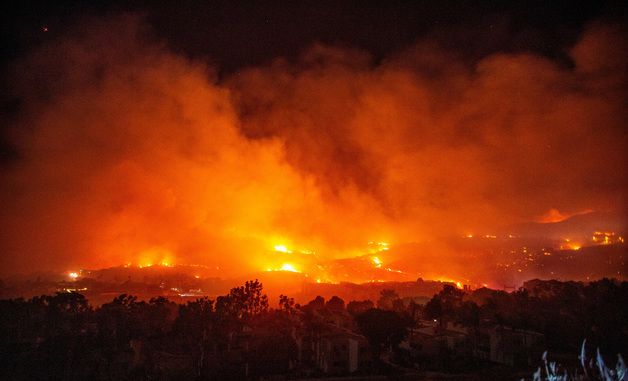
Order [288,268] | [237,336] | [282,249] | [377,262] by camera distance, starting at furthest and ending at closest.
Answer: [377,262]
[282,249]
[288,268]
[237,336]

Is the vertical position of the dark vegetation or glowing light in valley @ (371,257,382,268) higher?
glowing light in valley @ (371,257,382,268)

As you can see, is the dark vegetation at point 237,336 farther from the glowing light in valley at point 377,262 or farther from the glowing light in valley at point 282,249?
the glowing light in valley at point 377,262

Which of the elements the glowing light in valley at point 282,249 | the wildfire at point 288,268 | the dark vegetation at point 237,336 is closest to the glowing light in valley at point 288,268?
the wildfire at point 288,268

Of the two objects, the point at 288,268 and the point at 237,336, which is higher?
the point at 288,268

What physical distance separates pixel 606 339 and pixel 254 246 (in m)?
35.4

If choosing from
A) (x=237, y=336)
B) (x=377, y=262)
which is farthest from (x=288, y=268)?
(x=237, y=336)

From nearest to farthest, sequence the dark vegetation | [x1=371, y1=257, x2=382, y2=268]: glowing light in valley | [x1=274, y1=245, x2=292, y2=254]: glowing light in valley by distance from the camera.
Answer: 1. the dark vegetation
2. [x1=274, y1=245, x2=292, y2=254]: glowing light in valley
3. [x1=371, y1=257, x2=382, y2=268]: glowing light in valley

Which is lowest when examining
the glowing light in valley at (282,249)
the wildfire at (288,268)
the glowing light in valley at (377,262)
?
the wildfire at (288,268)

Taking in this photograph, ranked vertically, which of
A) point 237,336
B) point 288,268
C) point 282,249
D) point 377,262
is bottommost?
point 237,336

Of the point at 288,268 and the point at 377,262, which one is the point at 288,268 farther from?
the point at 377,262

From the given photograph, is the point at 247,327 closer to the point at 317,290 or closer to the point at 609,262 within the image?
the point at 317,290

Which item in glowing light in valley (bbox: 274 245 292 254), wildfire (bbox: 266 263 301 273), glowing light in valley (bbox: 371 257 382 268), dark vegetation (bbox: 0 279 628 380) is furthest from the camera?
glowing light in valley (bbox: 371 257 382 268)

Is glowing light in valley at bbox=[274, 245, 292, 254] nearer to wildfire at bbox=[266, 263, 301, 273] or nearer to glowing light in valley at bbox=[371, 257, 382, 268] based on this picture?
wildfire at bbox=[266, 263, 301, 273]

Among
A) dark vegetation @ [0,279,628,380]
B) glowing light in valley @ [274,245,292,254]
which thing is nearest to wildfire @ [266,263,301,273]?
glowing light in valley @ [274,245,292,254]
